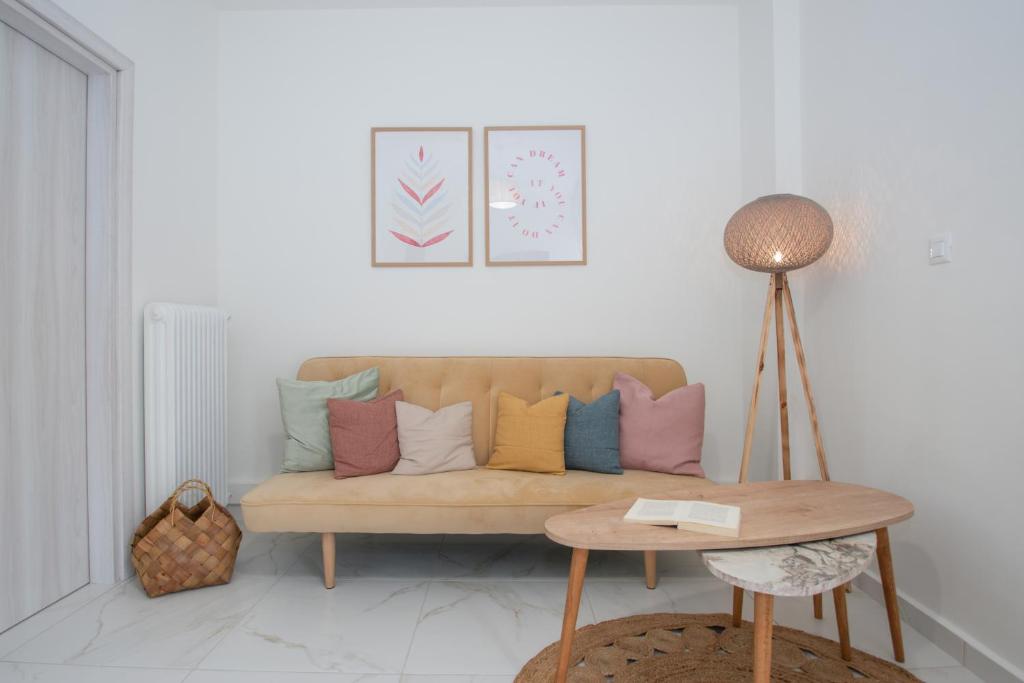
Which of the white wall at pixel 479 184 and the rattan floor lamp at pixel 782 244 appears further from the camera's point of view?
the white wall at pixel 479 184

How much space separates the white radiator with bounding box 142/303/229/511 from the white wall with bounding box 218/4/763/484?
359 millimetres

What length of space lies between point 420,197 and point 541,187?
67cm

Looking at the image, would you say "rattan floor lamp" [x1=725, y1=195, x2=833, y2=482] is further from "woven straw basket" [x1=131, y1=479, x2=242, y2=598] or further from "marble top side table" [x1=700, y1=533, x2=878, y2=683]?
"woven straw basket" [x1=131, y1=479, x2=242, y2=598]

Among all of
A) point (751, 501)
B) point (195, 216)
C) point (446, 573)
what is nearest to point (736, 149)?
point (751, 501)

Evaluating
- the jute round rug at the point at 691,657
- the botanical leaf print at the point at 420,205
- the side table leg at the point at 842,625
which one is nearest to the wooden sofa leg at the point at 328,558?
the jute round rug at the point at 691,657

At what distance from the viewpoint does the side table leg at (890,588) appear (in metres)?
1.62

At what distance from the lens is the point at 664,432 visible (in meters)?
2.46

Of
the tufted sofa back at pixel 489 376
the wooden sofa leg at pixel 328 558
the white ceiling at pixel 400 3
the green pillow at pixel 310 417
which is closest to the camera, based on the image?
the wooden sofa leg at pixel 328 558

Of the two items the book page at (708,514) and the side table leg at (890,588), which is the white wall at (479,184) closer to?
the side table leg at (890,588)

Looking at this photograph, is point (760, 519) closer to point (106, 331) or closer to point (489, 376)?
point (489, 376)

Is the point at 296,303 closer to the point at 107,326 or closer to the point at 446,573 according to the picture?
the point at 107,326

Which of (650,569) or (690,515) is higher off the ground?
(690,515)

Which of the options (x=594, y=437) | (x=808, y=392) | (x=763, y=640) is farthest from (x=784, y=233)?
(x=763, y=640)

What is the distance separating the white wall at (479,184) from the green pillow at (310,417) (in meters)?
0.53
